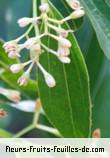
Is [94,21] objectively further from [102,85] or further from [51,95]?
[102,85]

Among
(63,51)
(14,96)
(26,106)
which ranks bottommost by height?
(26,106)

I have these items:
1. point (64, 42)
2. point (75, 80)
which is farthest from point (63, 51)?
point (75, 80)

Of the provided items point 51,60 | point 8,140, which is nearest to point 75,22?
point 51,60

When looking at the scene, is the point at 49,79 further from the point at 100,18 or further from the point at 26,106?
the point at 26,106

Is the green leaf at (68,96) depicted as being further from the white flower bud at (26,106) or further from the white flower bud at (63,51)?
the white flower bud at (26,106)

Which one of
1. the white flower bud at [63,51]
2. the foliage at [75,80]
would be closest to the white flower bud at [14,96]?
the foliage at [75,80]

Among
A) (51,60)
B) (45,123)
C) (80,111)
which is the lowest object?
(45,123)

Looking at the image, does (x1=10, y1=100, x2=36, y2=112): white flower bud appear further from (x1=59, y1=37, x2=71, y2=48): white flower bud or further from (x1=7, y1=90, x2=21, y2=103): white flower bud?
(x1=59, y1=37, x2=71, y2=48): white flower bud
